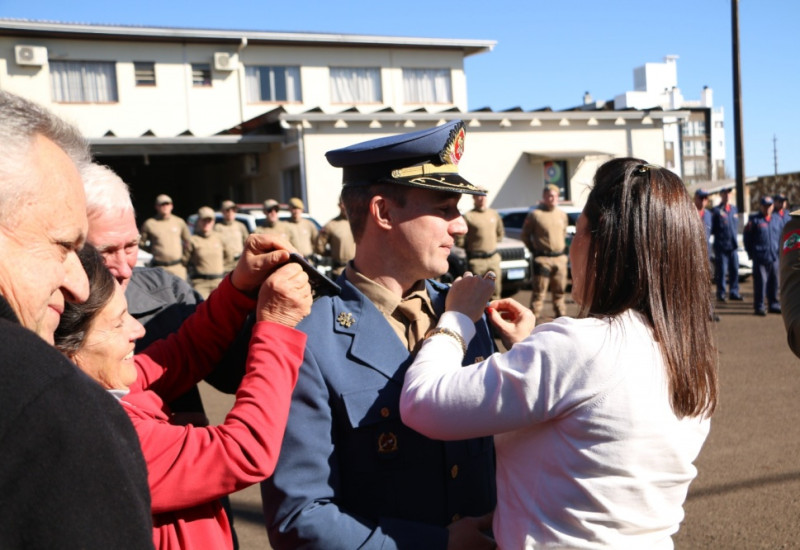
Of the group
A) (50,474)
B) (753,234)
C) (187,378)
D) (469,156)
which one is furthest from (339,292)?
(469,156)

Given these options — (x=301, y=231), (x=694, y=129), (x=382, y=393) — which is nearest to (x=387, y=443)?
(x=382, y=393)

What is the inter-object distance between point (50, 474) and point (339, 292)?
4.26 feet

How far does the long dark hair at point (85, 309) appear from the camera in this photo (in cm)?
181

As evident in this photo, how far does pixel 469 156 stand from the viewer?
24516 millimetres

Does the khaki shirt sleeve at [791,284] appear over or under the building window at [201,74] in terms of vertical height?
under

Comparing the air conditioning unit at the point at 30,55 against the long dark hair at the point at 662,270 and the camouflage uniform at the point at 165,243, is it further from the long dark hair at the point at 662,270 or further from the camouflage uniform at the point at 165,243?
the long dark hair at the point at 662,270

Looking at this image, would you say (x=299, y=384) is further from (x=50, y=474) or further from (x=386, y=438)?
(x=50, y=474)

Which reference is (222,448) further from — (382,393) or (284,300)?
(382,393)

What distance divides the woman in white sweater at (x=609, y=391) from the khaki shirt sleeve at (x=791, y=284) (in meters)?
1.09

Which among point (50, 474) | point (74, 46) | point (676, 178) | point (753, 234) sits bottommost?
point (753, 234)

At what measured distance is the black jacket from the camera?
3.20 feet

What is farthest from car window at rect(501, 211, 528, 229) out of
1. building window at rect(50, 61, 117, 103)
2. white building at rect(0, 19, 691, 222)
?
building window at rect(50, 61, 117, 103)

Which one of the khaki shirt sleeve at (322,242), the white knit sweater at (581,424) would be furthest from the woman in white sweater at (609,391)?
the khaki shirt sleeve at (322,242)

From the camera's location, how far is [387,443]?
2.07 meters
